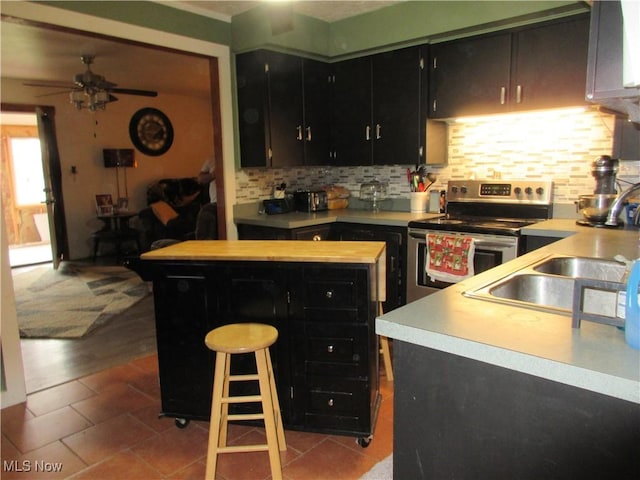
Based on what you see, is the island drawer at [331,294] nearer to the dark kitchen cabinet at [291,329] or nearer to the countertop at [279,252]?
the dark kitchen cabinet at [291,329]

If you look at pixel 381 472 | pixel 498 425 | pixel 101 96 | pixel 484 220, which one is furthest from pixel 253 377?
pixel 101 96

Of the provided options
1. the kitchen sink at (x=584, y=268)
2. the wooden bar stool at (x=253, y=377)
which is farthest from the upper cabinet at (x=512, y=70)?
the wooden bar stool at (x=253, y=377)

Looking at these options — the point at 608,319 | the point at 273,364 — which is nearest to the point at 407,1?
the point at 273,364

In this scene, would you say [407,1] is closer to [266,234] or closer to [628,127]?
→ [628,127]

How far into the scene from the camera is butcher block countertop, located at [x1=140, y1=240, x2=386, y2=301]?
2043mm

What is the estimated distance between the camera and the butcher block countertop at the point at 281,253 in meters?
2.04

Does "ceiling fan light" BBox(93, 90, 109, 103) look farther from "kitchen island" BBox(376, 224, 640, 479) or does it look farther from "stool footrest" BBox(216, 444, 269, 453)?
"kitchen island" BBox(376, 224, 640, 479)

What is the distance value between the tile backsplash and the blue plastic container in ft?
7.94

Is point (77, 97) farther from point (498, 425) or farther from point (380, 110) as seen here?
point (498, 425)

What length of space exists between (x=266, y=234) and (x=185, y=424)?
1.63m

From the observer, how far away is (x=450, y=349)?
1.04 m

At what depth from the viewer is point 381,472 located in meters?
1.96

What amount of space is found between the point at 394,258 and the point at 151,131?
5729 millimetres

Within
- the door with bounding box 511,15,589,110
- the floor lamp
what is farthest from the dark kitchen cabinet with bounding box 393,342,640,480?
the floor lamp
